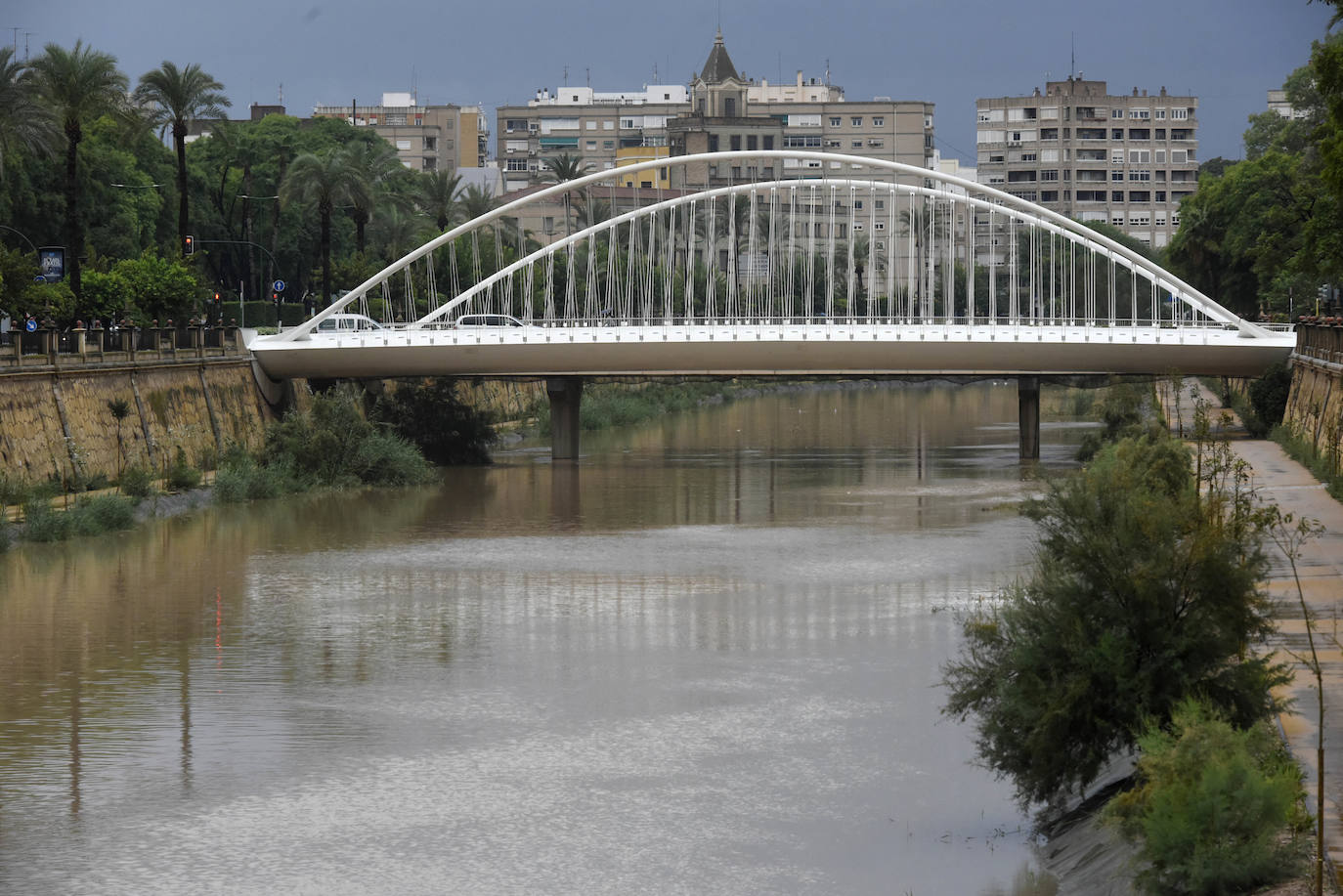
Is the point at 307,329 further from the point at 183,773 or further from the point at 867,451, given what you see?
the point at 183,773

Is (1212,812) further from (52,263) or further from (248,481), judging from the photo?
(52,263)

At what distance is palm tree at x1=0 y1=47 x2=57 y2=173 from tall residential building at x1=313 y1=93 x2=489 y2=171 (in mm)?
103823

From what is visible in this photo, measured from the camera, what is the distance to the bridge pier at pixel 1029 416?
57656 millimetres

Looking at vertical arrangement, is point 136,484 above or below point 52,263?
below

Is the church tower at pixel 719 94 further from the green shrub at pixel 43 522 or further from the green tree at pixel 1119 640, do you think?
A: the green tree at pixel 1119 640

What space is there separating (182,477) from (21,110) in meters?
14.4

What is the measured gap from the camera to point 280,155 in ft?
309

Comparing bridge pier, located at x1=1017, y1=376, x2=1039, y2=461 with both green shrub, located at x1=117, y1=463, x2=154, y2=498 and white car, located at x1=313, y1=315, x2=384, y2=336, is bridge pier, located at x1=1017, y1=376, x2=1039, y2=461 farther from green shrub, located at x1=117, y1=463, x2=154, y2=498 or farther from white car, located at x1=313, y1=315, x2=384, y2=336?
green shrub, located at x1=117, y1=463, x2=154, y2=498

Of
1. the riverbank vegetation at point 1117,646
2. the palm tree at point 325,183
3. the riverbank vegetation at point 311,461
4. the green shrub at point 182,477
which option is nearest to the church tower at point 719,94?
the palm tree at point 325,183

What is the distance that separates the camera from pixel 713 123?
149 meters

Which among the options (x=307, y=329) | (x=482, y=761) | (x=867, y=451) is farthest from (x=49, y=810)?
(x=867, y=451)

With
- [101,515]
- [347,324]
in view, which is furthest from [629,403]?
[101,515]

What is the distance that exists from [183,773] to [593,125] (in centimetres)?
15776

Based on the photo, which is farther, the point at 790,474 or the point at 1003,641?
the point at 790,474
